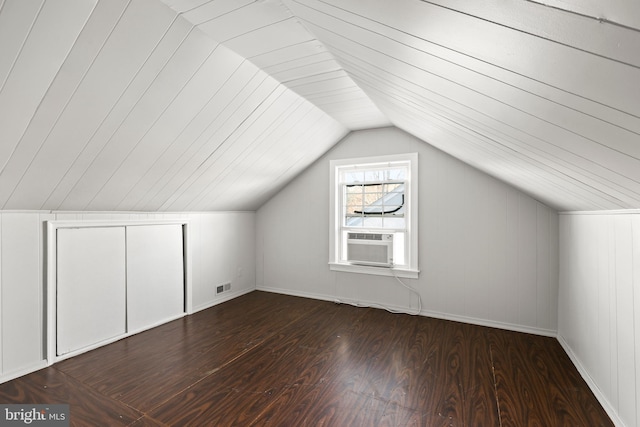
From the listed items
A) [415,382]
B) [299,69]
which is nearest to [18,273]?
[299,69]

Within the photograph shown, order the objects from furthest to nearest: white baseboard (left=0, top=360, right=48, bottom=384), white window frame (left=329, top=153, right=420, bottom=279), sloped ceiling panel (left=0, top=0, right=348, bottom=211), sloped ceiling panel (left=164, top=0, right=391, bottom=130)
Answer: white window frame (left=329, top=153, right=420, bottom=279) → white baseboard (left=0, top=360, right=48, bottom=384) → sloped ceiling panel (left=164, top=0, right=391, bottom=130) → sloped ceiling panel (left=0, top=0, right=348, bottom=211)

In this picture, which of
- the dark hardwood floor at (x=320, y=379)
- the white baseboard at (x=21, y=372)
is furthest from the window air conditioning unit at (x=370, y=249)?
the white baseboard at (x=21, y=372)

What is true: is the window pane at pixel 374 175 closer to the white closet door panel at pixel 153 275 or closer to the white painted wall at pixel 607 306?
the white painted wall at pixel 607 306

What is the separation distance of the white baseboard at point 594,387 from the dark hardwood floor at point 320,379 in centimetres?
5

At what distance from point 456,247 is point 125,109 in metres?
3.46

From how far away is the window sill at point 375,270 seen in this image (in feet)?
12.7

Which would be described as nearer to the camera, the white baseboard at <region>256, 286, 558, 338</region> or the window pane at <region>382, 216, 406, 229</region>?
the white baseboard at <region>256, 286, 558, 338</region>

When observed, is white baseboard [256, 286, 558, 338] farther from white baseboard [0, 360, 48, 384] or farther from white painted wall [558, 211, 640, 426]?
white baseboard [0, 360, 48, 384]

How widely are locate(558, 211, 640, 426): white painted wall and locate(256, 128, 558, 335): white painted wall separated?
439mm

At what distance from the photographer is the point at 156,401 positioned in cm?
207

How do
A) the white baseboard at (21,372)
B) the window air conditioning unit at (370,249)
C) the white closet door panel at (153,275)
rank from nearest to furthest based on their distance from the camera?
the white baseboard at (21,372)
the white closet door panel at (153,275)
the window air conditioning unit at (370,249)

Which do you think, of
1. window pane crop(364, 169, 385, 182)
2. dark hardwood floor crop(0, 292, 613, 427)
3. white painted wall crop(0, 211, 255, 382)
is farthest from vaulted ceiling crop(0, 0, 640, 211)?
dark hardwood floor crop(0, 292, 613, 427)

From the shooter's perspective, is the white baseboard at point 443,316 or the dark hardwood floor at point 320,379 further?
the white baseboard at point 443,316

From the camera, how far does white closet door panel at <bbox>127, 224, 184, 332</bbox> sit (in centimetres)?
323
